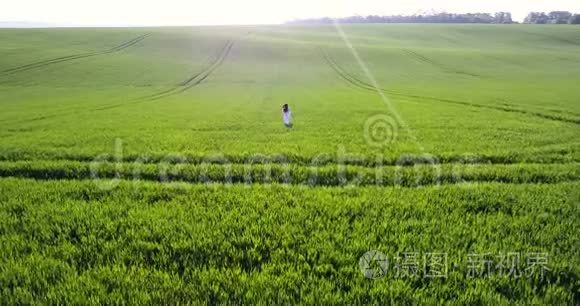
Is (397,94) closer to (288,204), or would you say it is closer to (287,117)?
(287,117)

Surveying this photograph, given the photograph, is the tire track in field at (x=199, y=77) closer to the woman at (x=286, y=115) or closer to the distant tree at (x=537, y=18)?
the woman at (x=286, y=115)

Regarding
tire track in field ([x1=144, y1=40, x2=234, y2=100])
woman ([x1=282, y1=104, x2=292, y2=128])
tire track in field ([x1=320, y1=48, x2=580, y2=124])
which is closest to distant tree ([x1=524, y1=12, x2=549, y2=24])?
tire track in field ([x1=320, y1=48, x2=580, y2=124])

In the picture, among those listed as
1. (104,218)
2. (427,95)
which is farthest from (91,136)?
(427,95)

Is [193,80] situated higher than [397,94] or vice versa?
[193,80]

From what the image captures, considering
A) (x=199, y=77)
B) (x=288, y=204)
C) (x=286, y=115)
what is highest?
(x=199, y=77)

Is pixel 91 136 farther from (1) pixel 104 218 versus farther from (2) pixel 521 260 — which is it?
(2) pixel 521 260

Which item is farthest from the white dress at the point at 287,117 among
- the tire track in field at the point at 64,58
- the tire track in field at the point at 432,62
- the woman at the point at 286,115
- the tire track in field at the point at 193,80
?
the tire track in field at the point at 64,58

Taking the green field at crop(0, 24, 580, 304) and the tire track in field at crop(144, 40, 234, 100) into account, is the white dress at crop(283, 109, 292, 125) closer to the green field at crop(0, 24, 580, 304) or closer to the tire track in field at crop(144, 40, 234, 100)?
the green field at crop(0, 24, 580, 304)

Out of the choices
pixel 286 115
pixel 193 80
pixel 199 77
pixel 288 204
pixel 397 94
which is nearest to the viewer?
pixel 288 204

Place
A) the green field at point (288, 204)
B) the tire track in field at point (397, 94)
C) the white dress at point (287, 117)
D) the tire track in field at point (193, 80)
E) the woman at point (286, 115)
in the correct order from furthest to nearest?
the tire track in field at point (193, 80)
the tire track in field at point (397, 94)
the white dress at point (287, 117)
the woman at point (286, 115)
the green field at point (288, 204)

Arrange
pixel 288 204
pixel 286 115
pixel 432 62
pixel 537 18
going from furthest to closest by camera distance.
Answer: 1. pixel 537 18
2. pixel 432 62
3. pixel 286 115
4. pixel 288 204

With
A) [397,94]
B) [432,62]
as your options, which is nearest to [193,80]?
[397,94]
